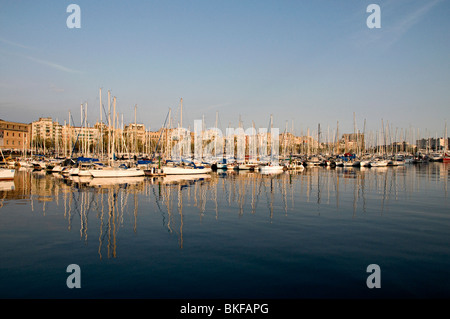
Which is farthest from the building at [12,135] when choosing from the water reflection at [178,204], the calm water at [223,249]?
the calm water at [223,249]

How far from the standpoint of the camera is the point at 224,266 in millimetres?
11688

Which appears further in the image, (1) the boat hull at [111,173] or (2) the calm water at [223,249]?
(1) the boat hull at [111,173]

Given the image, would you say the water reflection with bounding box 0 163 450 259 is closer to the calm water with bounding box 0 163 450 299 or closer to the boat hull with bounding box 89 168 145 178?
the calm water with bounding box 0 163 450 299

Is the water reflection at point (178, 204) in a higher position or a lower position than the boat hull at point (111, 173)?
lower

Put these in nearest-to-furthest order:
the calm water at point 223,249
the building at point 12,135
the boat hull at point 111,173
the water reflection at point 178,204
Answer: the calm water at point 223,249 → the water reflection at point 178,204 → the boat hull at point 111,173 → the building at point 12,135

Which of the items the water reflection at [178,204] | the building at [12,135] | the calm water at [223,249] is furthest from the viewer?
the building at [12,135]

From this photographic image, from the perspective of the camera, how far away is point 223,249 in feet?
45.2

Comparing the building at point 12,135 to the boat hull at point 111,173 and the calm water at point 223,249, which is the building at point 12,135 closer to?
the boat hull at point 111,173

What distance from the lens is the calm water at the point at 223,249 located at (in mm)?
9867

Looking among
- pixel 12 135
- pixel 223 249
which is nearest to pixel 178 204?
pixel 223 249

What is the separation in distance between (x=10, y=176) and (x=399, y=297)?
50692 millimetres

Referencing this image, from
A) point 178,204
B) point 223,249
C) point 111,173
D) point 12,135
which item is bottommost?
point 223,249

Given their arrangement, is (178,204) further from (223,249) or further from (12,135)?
(12,135)
